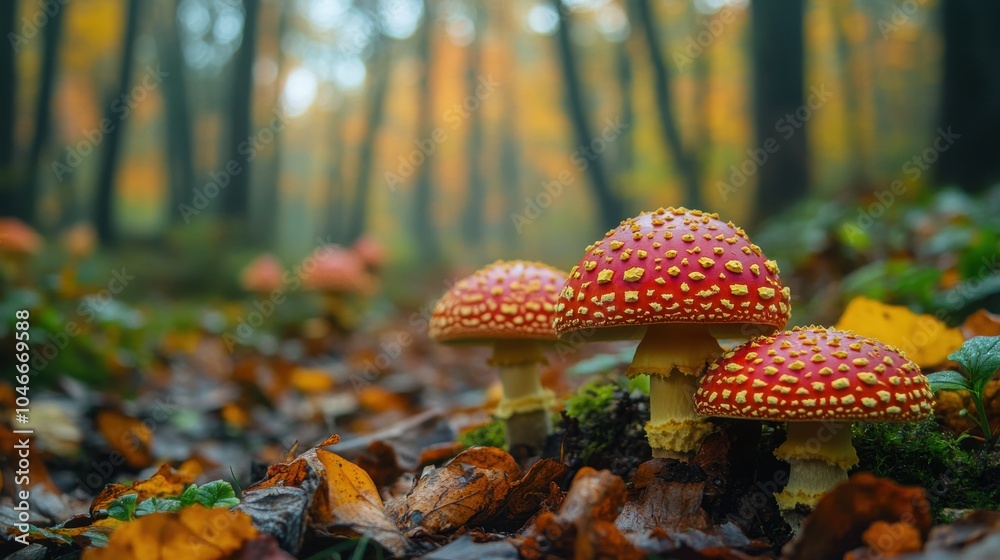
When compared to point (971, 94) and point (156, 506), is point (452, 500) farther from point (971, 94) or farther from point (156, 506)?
point (971, 94)

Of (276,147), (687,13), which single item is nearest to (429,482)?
(687,13)

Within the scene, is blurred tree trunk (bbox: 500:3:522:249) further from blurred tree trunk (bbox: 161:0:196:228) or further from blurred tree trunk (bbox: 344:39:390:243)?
blurred tree trunk (bbox: 161:0:196:228)

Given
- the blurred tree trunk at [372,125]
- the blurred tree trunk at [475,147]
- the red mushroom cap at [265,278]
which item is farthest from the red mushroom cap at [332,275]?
the blurred tree trunk at [475,147]

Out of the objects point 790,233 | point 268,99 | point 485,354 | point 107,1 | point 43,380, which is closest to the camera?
point 43,380

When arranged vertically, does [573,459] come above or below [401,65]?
below

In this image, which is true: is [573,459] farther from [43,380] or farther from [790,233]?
[790,233]

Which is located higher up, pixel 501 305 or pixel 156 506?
pixel 501 305

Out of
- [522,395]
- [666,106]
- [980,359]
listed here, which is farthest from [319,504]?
[666,106]
